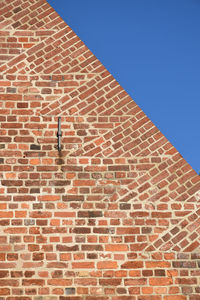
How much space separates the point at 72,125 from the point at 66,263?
142 cm

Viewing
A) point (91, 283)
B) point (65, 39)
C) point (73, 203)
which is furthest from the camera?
point (65, 39)

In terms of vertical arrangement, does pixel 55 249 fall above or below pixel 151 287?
above

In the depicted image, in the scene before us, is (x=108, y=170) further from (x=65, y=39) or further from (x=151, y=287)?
(x=65, y=39)

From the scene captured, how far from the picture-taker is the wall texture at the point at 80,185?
3.04 meters

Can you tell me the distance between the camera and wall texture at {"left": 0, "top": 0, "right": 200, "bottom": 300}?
3043mm

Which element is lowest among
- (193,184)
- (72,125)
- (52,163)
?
(193,184)

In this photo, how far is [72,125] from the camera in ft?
11.6

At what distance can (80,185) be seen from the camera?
3336 millimetres

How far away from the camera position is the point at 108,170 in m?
3.41

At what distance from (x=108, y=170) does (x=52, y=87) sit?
1142mm

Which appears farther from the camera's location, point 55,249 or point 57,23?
point 57,23

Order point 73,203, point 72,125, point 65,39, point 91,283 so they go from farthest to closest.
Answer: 1. point 65,39
2. point 72,125
3. point 73,203
4. point 91,283

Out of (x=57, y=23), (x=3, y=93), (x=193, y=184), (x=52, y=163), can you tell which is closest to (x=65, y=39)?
(x=57, y=23)

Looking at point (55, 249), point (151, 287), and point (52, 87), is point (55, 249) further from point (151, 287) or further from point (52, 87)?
point (52, 87)
